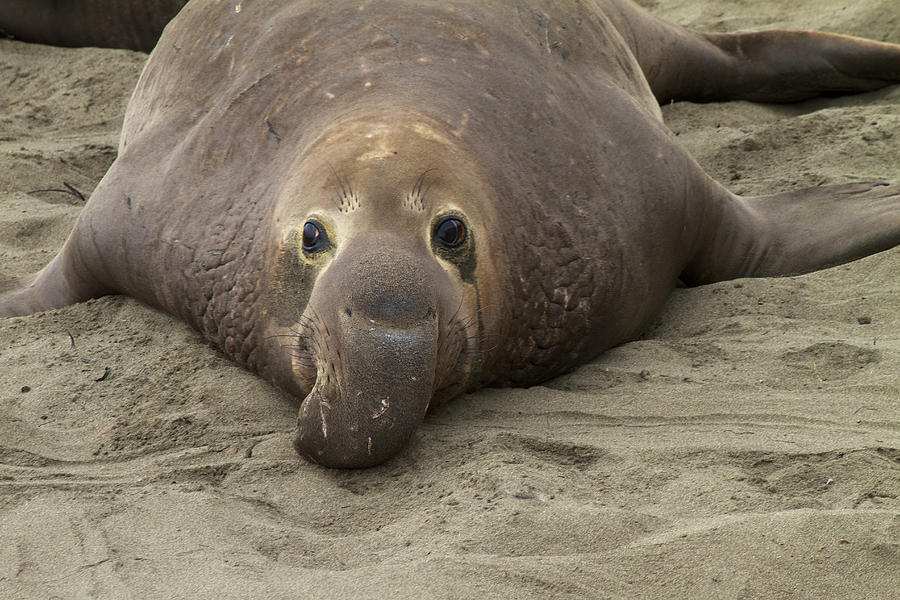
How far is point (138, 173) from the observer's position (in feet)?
13.9

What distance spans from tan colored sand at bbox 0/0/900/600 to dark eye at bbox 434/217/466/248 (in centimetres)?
53

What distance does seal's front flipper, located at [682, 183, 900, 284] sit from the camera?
464 centimetres

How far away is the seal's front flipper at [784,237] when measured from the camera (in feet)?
15.2

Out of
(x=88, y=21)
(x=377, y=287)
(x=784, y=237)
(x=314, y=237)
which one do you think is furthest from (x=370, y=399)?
(x=88, y=21)

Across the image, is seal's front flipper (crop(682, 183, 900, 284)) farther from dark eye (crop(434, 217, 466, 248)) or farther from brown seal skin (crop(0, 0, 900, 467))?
dark eye (crop(434, 217, 466, 248))

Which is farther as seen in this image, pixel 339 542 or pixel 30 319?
pixel 30 319

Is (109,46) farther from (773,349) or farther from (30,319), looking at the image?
(773,349)

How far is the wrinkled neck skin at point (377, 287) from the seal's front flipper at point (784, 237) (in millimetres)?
1448

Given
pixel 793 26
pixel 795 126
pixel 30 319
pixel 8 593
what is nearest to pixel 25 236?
pixel 30 319

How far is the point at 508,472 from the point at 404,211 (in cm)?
76

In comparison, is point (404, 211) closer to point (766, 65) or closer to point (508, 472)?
point (508, 472)

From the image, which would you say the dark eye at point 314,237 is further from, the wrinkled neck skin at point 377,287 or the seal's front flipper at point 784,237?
the seal's front flipper at point 784,237

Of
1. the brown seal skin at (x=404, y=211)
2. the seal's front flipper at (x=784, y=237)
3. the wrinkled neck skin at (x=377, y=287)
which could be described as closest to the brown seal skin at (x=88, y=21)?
the brown seal skin at (x=404, y=211)

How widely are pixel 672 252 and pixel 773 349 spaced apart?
24.2 inches
